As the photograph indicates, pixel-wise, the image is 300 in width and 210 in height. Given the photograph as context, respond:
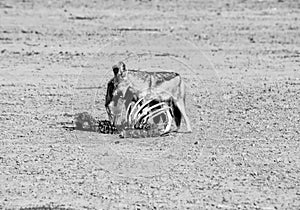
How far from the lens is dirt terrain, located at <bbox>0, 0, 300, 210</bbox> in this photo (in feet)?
24.7

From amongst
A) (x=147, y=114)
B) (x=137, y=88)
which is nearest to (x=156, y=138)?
(x=147, y=114)

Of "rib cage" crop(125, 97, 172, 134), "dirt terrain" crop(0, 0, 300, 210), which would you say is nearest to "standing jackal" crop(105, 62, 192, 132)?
"rib cage" crop(125, 97, 172, 134)

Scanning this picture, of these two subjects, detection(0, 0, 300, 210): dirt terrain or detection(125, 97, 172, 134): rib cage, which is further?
detection(125, 97, 172, 134): rib cage

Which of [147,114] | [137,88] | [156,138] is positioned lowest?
[156,138]

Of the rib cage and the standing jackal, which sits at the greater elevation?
the standing jackal

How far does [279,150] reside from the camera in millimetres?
9117

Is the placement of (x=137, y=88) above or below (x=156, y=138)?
above

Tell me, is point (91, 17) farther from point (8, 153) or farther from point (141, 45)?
point (8, 153)

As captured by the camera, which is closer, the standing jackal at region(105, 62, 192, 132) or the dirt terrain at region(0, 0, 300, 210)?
the dirt terrain at region(0, 0, 300, 210)

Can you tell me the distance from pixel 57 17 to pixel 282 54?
22.5 feet

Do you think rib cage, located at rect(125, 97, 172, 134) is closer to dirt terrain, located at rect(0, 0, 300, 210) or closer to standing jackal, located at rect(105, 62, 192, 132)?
standing jackal, located at rect(105, 62, 192, 132)

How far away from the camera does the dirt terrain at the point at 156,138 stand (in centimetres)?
754

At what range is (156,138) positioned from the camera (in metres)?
9.45

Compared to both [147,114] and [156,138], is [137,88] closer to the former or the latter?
[147,114]
